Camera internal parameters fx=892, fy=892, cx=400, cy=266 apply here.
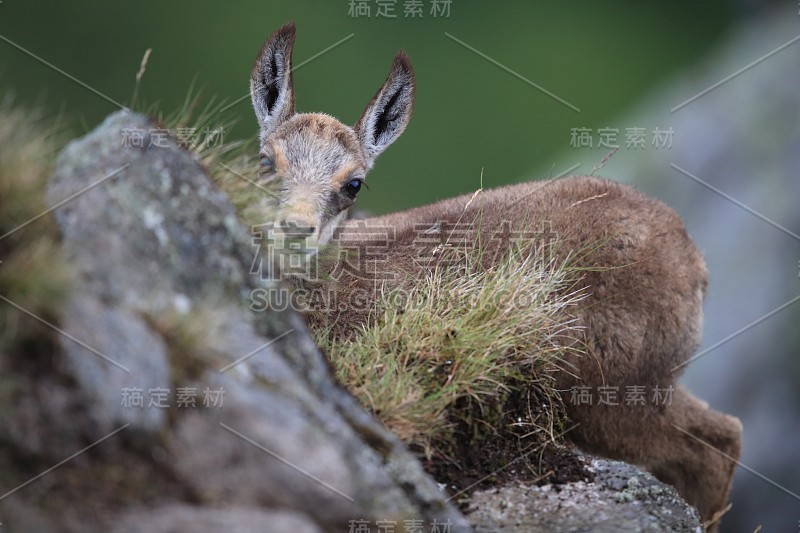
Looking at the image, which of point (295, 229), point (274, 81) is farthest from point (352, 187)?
point (295, 229)

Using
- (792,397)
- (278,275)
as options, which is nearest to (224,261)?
(278,275)

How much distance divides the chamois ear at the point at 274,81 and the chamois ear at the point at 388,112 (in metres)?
0.37

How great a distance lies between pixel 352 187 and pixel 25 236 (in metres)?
2.00

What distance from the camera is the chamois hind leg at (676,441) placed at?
3689mm

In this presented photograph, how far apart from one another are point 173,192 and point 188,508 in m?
0.92

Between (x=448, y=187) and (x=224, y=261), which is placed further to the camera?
(x=448, y=187)

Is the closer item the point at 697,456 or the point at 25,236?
the point at 25,236

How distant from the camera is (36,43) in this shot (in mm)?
10008

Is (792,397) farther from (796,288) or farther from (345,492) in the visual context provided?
(345,492)

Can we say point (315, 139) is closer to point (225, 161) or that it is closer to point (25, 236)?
point (225, 161)

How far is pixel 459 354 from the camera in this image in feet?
9.87

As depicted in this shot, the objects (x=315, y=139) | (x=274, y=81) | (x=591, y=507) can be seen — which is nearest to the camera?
(x=591, y=507)

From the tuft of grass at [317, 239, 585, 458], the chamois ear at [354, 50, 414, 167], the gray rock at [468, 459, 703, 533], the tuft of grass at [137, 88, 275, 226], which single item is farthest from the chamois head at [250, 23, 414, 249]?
the gray rock at [468, 459, 703, 533]

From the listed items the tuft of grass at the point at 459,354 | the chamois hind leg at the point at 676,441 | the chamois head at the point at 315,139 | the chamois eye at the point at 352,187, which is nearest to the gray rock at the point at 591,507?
the tuft of grass at the point at 459,354
